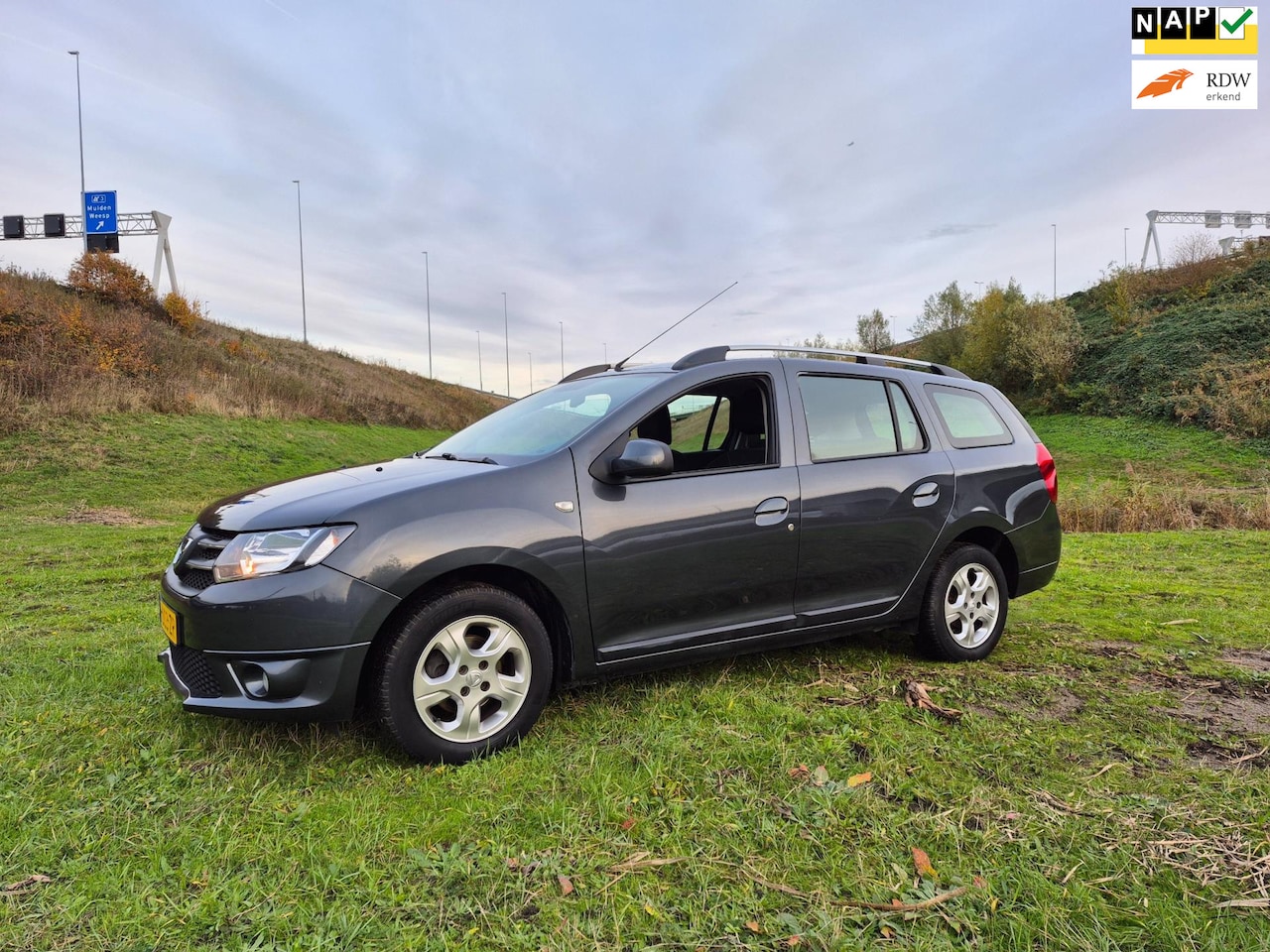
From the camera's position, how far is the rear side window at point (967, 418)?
14.5 feet

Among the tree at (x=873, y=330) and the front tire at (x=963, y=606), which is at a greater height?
the tree at (x=873, y=330)

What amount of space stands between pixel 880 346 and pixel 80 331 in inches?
1834

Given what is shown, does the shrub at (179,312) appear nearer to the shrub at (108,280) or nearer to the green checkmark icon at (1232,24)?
the shrub at (108,280)

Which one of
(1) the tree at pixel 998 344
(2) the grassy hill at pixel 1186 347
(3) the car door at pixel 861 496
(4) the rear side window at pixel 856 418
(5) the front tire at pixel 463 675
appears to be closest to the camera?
(5) the front tire at pixel 463 675

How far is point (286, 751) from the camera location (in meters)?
2.99

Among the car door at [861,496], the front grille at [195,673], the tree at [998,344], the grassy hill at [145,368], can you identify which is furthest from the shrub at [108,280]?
the tree at [998,344]

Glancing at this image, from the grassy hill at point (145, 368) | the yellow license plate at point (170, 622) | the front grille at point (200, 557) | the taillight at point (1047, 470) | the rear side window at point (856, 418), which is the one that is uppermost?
the grassy hill at point (145, 368)

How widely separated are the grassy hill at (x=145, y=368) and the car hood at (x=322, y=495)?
16.3 metres

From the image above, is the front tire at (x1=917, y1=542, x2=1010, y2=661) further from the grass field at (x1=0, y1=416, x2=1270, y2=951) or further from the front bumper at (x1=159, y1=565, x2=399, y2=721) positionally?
the front bumper at (x1=159, y1=565, x2=399, y2=721)

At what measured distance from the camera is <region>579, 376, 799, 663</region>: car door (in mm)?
3189

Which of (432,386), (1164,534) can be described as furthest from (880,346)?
(1164,534)

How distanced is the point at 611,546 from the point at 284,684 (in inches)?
54.1

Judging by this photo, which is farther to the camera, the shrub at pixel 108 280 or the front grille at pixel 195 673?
the shrub at pixel 108 280

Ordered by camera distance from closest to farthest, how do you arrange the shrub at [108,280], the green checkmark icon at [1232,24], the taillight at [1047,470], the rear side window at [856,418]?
the rear side window at [856,418] → the taillight at [1047,470] → the green checkmark icon at [1232,24] → the shrub at [108,280]
